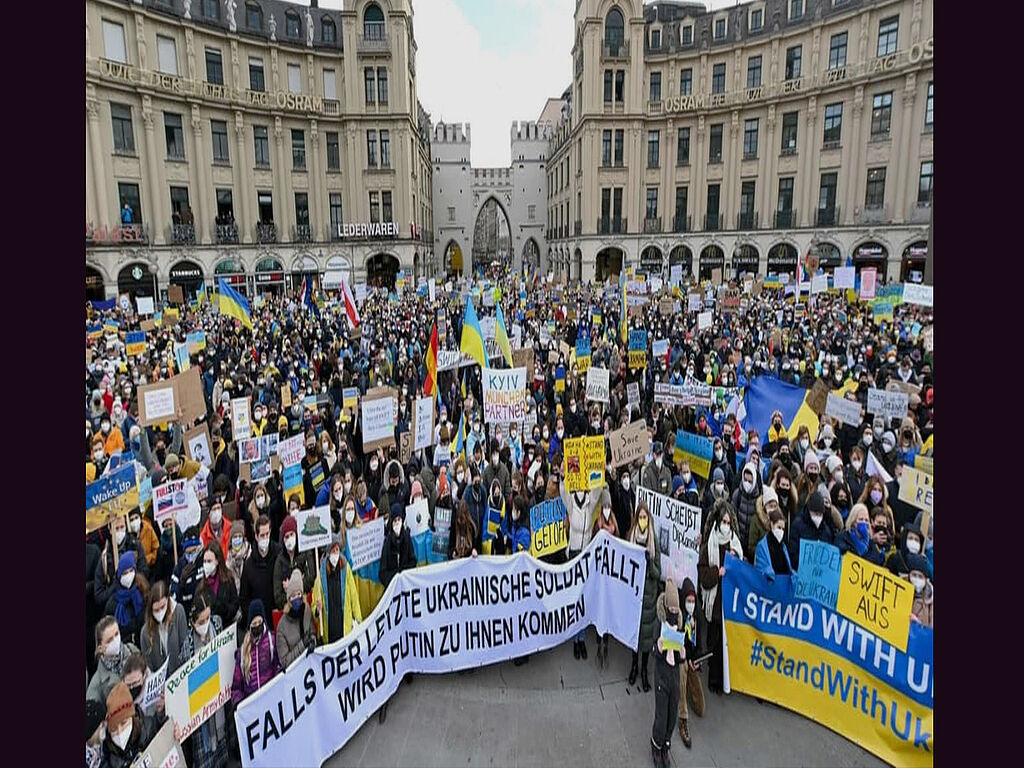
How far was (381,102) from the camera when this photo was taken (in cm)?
4238

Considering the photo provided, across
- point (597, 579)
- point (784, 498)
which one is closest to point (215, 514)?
point (597, 579)

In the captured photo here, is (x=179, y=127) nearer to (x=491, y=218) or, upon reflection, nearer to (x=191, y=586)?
(x=191, y=586)

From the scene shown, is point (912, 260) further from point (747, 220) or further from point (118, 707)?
point (118, 707)

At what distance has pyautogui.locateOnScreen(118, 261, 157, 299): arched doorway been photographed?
1378 inches

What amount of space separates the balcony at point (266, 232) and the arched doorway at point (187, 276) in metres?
4.19

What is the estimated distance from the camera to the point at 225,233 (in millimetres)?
38781

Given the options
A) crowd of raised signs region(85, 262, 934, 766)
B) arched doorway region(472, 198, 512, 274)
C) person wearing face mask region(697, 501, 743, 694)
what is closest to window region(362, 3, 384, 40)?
crowd of raised signs region(85, 262, 934, 766)

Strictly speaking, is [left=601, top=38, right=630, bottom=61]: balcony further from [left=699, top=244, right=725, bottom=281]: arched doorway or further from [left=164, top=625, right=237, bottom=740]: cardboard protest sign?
[left=164, top=625, right=237, bottom=740]: cardboard protest sign

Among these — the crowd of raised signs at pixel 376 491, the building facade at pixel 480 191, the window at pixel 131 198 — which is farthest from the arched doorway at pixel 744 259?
the window at pixel 131 198

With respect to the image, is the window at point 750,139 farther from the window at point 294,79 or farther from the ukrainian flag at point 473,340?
the ukrainian flag at point 473,340

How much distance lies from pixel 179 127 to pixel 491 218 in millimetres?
57391

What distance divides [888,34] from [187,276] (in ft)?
143

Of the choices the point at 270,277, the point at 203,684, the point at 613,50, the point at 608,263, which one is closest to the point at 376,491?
the point at 203,684

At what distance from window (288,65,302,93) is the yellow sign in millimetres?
44887
